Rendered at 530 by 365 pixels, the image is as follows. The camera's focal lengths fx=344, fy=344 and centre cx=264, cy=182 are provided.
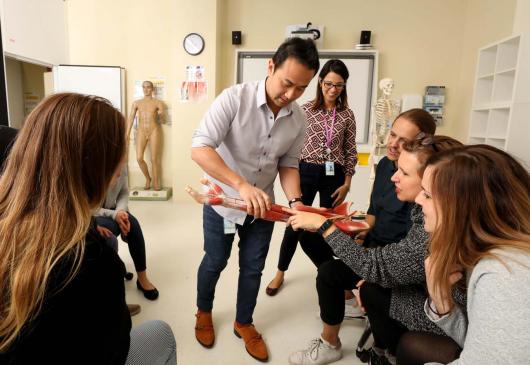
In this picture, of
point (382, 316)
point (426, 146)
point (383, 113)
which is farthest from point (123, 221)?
point (383, 113)

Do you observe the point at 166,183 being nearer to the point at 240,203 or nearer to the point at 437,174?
the point at 240,203

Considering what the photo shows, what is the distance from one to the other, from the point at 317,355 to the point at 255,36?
4.03 metres

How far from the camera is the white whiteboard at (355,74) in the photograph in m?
4.30

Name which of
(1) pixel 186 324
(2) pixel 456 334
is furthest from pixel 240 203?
(1) pixel 186 324

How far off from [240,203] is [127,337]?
62cm

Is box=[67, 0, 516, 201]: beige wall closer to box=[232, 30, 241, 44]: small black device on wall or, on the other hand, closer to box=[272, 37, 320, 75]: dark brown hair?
box=[232, 30, 241, 44]: small black device on wall

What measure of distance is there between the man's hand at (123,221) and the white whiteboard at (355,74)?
9.49 feet

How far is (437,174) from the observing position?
87 cm

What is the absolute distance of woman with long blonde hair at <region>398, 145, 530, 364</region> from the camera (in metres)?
0.70

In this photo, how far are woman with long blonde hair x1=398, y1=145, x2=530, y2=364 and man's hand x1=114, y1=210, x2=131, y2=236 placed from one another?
165 cm

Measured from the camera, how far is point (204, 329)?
1.73 metres

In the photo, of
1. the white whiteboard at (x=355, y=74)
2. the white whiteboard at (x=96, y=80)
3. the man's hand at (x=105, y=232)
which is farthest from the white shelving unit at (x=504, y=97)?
the white whiteboard at (x=96, y=80)

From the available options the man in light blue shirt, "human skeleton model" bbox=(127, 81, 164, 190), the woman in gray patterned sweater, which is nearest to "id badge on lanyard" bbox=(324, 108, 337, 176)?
the man in light blue shirt

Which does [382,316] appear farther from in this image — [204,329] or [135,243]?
[135,243]
